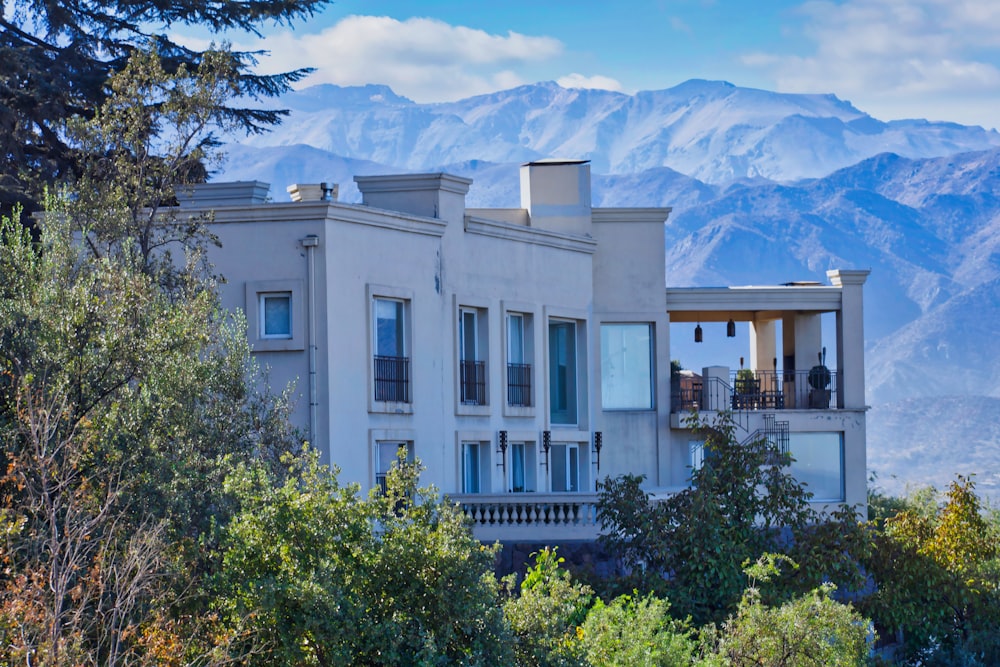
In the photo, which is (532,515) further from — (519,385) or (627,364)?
(627,364)

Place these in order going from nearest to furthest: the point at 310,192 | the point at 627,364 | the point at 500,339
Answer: the point at 500,339 < the point at 310,192 < the point at 627,364

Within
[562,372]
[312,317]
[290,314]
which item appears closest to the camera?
[312,317]

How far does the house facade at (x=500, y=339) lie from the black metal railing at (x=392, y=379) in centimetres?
4

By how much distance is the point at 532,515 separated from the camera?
35.7 m

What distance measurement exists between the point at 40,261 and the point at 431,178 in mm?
A: 16926

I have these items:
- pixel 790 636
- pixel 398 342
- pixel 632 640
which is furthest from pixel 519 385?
pixel 632 640

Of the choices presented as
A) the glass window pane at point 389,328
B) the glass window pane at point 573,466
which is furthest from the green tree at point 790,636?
the glass window pane at point 573,466

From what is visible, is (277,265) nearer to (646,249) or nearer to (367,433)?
(367,433)

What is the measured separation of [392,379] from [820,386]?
62.2 ft

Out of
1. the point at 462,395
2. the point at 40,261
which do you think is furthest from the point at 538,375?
the point at 40,261

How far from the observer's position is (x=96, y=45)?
43.3 meters

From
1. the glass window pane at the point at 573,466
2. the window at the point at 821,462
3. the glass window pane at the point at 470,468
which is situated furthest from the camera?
the window at the point at 821,462

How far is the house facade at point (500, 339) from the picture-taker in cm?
3406

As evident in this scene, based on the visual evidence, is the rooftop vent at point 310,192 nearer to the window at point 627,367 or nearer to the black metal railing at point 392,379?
the black metal railing at point 392,379
